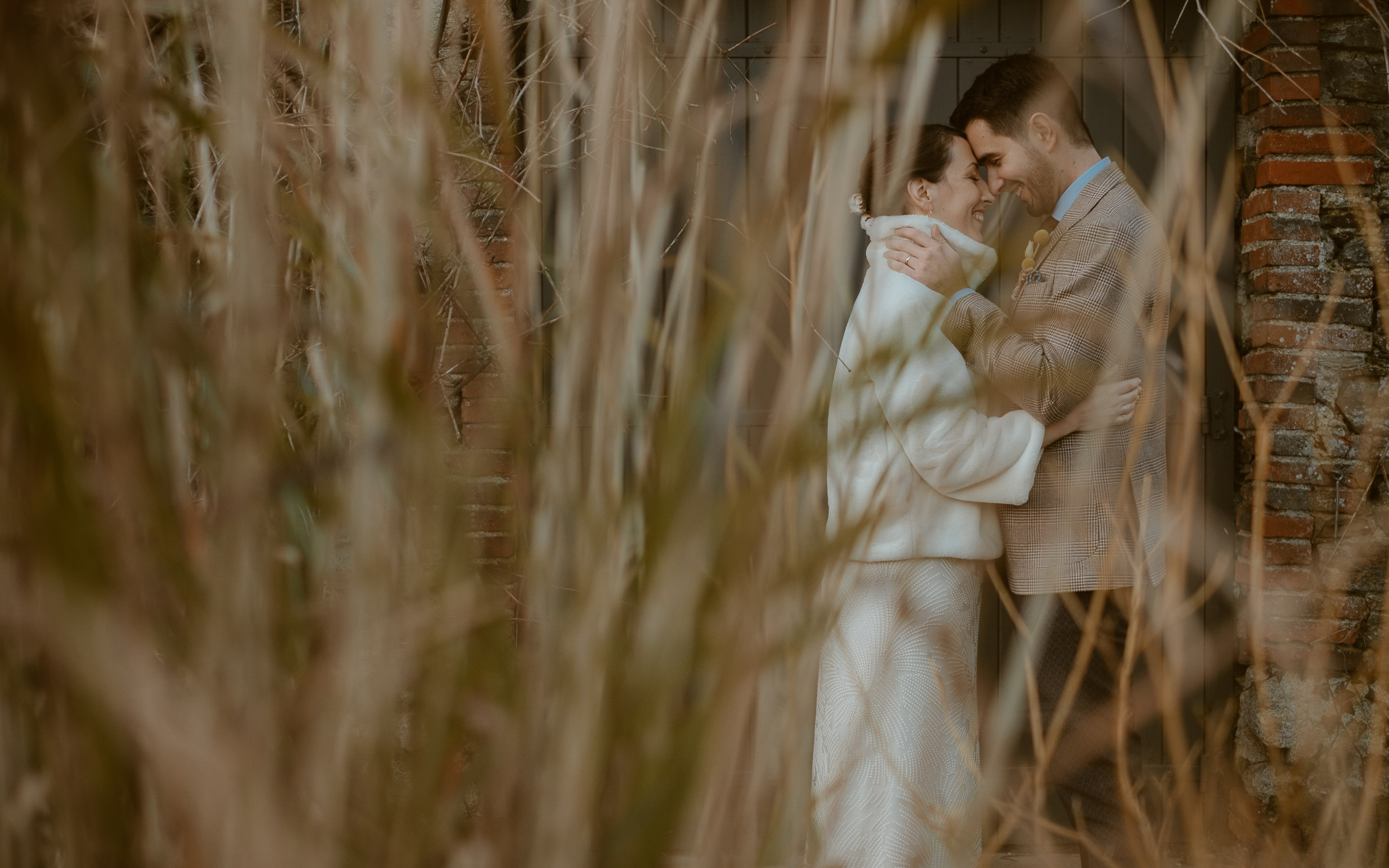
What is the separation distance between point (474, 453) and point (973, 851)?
139 cm

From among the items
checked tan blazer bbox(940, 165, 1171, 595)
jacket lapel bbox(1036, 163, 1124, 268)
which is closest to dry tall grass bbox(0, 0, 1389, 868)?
checked tan blazer bbox(940, 165, 1171, 595)

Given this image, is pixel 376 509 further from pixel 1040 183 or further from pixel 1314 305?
pixel 1314 305

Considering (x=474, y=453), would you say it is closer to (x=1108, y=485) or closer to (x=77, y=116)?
(x=77, y=116)

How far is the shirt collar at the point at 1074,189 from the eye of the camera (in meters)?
1.62

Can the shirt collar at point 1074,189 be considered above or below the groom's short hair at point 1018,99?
below

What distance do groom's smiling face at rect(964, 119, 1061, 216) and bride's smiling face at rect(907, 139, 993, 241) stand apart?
0.04m

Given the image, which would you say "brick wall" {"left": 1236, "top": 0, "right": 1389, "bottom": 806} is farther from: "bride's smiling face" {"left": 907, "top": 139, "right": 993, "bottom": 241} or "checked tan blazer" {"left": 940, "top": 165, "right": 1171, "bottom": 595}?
"bride's smiling face" {"left": 907, "top": 139, "right": 993, "bottom": 241}

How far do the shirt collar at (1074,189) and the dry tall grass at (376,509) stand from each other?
4.47 ft

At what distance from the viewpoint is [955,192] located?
1.69 m

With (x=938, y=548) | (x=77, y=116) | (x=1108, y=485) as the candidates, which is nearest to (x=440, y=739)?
(x=77, y=116)

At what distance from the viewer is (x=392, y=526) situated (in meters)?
0.34

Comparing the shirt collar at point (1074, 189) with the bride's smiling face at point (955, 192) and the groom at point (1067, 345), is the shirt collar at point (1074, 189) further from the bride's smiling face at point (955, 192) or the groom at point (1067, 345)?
the bride's smiling face at point (955, 192)

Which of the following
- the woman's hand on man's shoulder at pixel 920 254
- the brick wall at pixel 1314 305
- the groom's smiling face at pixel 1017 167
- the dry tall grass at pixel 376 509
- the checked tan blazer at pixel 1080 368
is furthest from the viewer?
the brick wall at pixel 1314 305

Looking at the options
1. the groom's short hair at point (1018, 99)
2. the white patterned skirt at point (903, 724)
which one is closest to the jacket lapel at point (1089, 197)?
the groom's short hair at point (1018, 99)
